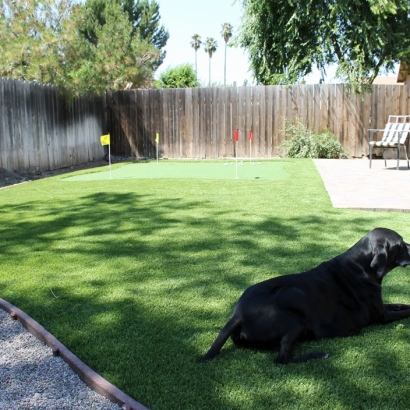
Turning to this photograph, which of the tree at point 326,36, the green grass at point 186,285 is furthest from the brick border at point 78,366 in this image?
the tree at point 326,36

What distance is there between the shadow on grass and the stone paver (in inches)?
27.0

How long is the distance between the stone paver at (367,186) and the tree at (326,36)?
18.5ft

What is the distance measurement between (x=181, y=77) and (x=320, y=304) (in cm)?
3003

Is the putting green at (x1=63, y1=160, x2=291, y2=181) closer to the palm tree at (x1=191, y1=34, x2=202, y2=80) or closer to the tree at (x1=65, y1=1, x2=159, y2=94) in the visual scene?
the tree at (x1=65, y1=1, x2=159, y2=94)

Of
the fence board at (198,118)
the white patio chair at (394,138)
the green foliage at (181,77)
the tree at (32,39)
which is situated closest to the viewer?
the white patio chair at (394,138)

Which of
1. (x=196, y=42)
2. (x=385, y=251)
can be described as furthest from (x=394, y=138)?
(x=196, y=42)

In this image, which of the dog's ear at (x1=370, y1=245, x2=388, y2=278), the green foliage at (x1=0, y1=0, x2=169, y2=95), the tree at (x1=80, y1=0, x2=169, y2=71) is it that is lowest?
the dog's ear at (x1=370, y1=245, x2=388, y2=278)

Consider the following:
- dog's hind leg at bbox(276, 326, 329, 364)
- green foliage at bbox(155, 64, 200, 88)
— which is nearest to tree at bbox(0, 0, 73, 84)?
dog's hind leg at bbox(276, 326, 329, 364)

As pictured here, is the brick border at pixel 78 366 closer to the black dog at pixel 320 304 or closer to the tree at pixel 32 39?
the black dog at pixel 320 304

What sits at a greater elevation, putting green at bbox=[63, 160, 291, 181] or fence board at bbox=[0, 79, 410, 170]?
fence board at bbox=[0, 79, 410, 170]

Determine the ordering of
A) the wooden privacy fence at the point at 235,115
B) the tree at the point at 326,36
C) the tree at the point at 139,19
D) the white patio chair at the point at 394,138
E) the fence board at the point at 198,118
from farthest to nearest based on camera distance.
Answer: the tree at the point at 139,19, the tree at the point at 326,36, the wooden privacy fence at the point at 235,115, the fence board at the point at 198,118, the white patio chair at the point at 394,138

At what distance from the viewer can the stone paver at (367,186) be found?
6.56 metres

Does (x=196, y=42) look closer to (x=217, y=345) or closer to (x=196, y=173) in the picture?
(x=196, y=173)

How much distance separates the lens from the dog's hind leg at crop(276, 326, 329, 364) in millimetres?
2449
